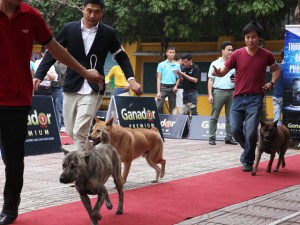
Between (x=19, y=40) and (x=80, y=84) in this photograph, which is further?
(x=80, y=84)

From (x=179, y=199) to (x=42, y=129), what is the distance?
17.9 ft

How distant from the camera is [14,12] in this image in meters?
5.43

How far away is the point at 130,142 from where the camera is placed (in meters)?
8.16

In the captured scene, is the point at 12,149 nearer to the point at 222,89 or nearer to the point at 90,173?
the point at 90,173

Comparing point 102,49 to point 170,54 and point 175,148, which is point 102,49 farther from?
point 170,54

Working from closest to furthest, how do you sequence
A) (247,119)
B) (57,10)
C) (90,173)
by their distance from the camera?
(90,173), (247,119), (57,10)

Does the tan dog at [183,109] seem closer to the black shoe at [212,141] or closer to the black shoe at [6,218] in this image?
the black shoe at [212,141]

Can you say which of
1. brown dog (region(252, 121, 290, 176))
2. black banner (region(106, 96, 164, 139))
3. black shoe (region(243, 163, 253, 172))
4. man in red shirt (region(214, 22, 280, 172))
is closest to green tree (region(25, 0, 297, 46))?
black banner (region(106, 96, 164, 139))

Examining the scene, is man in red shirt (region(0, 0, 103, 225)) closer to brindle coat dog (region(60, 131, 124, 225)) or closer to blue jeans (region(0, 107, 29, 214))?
blue jeans (region(0, 107, 29, 214))

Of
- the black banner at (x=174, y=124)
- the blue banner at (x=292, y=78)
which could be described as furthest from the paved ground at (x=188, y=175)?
the black banner at (x=174, y=124)

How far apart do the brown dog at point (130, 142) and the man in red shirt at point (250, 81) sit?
6.15ft

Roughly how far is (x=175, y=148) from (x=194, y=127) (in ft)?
9.71

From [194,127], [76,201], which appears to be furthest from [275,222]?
[194,127]

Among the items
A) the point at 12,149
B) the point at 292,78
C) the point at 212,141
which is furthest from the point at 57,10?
the point at 12,149
